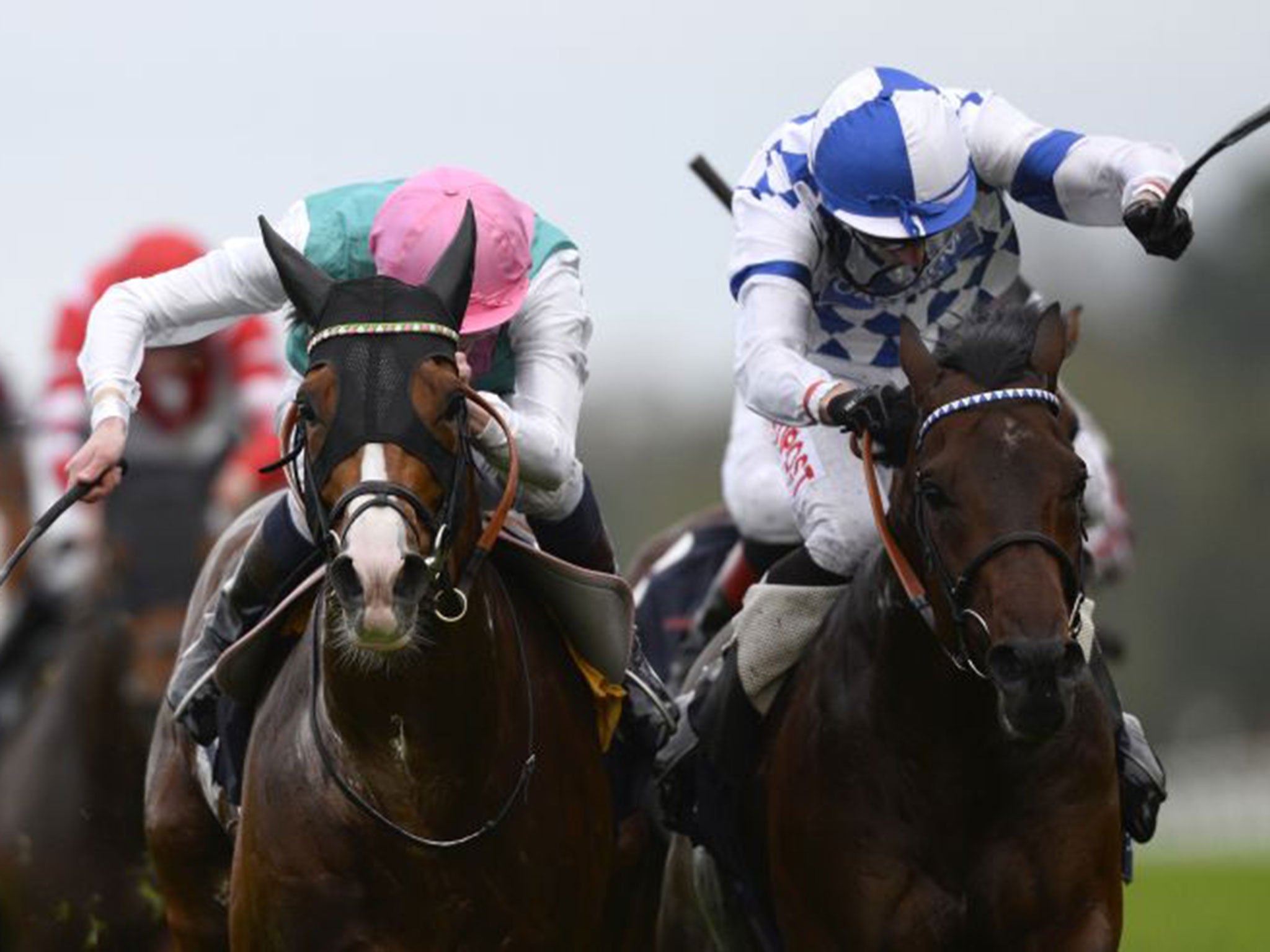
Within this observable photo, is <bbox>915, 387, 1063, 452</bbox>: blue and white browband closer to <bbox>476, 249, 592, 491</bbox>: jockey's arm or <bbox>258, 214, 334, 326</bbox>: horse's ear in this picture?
<bbox>476, 249, 592, 491</bbox>: jockey's arm

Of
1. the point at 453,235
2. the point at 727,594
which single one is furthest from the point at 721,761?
the point at 453,235

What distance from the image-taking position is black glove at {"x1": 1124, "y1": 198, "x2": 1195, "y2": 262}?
7762 millimetres

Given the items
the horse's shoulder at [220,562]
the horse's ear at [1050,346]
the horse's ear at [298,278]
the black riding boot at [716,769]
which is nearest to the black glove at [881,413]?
the horse's ear at [1050,346]

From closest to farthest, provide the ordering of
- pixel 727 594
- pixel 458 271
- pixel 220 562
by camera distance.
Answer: pixel 458 271 → pixel 220 562 → pixel 727 594

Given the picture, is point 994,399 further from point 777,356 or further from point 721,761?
point 721,761

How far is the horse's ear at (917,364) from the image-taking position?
7.47 m

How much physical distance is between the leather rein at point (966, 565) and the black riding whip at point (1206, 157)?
2.22 ft

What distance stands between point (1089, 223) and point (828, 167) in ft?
2.56

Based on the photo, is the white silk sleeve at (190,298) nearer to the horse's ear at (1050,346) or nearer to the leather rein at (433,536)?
the leather rein at (433,536)

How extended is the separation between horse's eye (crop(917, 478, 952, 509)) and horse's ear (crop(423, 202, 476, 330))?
115cm

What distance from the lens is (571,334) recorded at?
26.0 feet

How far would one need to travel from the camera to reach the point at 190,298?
7922 mm

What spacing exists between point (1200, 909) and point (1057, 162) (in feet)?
34.5

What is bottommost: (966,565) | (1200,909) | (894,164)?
(1200,909)
